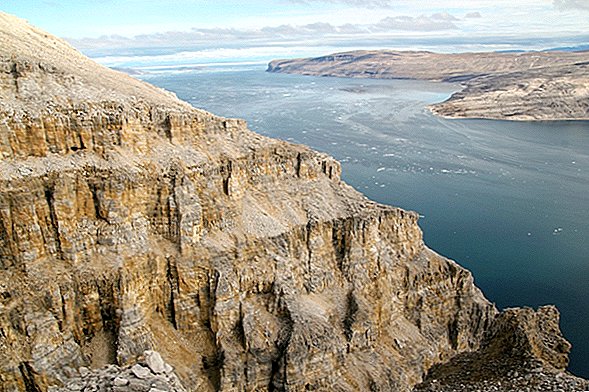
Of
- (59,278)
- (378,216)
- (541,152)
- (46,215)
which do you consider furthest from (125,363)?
(541,152)

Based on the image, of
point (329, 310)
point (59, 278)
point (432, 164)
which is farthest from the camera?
point (432, 164)

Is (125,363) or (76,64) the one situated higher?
(76,64)

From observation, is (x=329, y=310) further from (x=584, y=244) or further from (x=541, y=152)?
(x=541, y=152)

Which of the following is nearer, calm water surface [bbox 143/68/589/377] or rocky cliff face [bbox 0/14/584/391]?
rocky cliff face [bbox 0/14/584/391]

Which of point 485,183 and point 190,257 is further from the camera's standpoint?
point 485,183

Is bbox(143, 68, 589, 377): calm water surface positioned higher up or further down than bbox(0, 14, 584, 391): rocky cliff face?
further down
